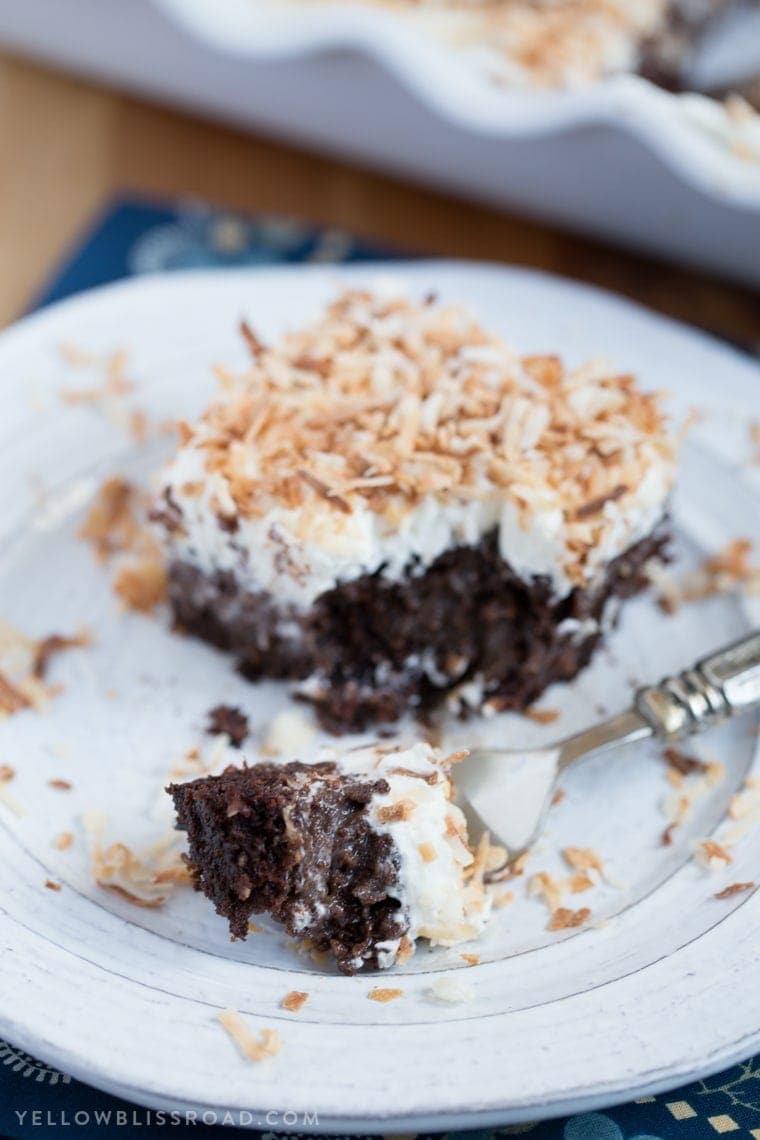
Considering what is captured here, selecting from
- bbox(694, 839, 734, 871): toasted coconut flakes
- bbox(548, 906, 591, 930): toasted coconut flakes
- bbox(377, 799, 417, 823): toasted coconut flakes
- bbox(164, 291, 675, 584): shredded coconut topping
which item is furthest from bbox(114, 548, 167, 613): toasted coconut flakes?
bbox(694, 839, 734, 871): toasted coconut flakes

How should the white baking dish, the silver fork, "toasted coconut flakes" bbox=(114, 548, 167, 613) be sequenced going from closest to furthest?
1. the silver fork
2. "toasted coconut flakes" bbox=(114, 548, 167, 613)
3. the white baking dish

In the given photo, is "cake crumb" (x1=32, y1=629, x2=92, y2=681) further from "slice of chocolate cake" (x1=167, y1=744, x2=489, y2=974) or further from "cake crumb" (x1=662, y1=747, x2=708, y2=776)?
"cake crumb" (x1=662, y1=747, x2=708, y2=776)

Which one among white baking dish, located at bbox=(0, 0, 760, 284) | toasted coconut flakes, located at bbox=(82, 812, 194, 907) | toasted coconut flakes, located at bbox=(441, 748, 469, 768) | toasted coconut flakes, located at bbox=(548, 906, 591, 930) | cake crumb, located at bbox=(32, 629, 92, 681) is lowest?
cake crumb, located at bbox=(32, 629, 92, 681)

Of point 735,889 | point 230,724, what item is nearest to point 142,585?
point 230,724

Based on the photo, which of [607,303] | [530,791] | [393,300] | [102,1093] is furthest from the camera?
[607,303]

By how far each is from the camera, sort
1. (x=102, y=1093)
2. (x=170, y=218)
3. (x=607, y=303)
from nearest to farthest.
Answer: (x=102, y=1093) < (x=607, y=303) < (x=170, y=218)

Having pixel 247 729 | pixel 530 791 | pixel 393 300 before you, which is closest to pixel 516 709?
pixel 530 791

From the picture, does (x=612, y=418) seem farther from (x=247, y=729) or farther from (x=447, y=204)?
(x=447, y=204)
